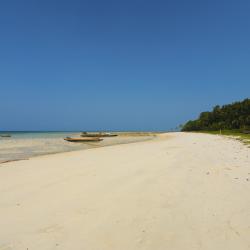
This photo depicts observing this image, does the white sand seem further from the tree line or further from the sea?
the tree line

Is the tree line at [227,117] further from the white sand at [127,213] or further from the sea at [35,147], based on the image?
the white sand at [127,213]

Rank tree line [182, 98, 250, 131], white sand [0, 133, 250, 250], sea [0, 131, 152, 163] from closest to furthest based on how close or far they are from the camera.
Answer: white sand [0, 133, 250, 250] < sea [0, 131, 152, 163] < tree line [182, 98, 250, 131]

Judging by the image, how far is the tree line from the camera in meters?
60.4

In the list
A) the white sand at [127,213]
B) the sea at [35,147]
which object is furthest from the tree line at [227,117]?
the white sand at [127,213]

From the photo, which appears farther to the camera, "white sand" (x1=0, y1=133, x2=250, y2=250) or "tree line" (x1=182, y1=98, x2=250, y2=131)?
"tree line" (x1=182, y1=98, x2=250, y2=131)

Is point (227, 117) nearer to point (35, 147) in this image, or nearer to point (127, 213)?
point (35, 147)

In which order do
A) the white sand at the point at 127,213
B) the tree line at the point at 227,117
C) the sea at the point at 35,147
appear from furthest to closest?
the tree line at the point at 227,117
the sea at the point at 35,147
the white sand at the point at 127,213

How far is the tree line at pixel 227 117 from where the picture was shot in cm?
6040

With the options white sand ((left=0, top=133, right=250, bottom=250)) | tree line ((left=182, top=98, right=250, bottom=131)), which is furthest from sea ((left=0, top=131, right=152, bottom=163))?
tree line ((left=182, top=98, right=250, bottom=131))

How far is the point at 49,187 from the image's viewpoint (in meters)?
5.07

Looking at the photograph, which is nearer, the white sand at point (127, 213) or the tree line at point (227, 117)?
the white sand at point (127, 213)

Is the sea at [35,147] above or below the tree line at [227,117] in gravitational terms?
below

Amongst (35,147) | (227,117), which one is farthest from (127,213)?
(227,117)

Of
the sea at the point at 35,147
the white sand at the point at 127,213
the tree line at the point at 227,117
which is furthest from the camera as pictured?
the tree line at the point at 227,117
